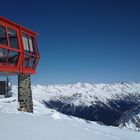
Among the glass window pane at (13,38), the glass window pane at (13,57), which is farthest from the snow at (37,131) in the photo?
the glass window pane at (13,38)

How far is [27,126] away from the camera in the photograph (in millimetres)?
11641

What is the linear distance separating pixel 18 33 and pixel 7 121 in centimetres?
1396

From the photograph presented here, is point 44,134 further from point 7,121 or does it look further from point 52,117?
point 52,117

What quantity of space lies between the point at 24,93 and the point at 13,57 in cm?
575

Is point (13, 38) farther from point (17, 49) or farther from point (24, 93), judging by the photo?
point (24, 93)

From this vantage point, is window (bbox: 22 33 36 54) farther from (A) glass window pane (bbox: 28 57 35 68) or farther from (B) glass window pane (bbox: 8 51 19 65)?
(B) glass window pane (bbox: 8 51 19 65)

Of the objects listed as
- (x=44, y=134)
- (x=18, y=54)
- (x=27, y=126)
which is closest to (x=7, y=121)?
(x=27, y=126)

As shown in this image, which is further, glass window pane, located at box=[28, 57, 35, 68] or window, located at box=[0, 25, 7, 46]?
glass window pane, located at box=[28, 57, 35, 68]

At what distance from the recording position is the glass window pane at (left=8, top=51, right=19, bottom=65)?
74.6 feet

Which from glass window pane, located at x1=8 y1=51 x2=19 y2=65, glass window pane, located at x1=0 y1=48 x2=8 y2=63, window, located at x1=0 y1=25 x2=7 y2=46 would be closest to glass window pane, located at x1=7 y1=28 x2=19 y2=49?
glass window pane, located at x1=8 y1=51 x2=19 y2=65

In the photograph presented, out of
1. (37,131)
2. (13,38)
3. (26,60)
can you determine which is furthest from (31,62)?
(37,131)

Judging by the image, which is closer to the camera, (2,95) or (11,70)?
(11,70)

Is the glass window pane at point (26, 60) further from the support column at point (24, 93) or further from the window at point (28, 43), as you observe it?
the support column at point (24, 93)

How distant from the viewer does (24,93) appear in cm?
2788
